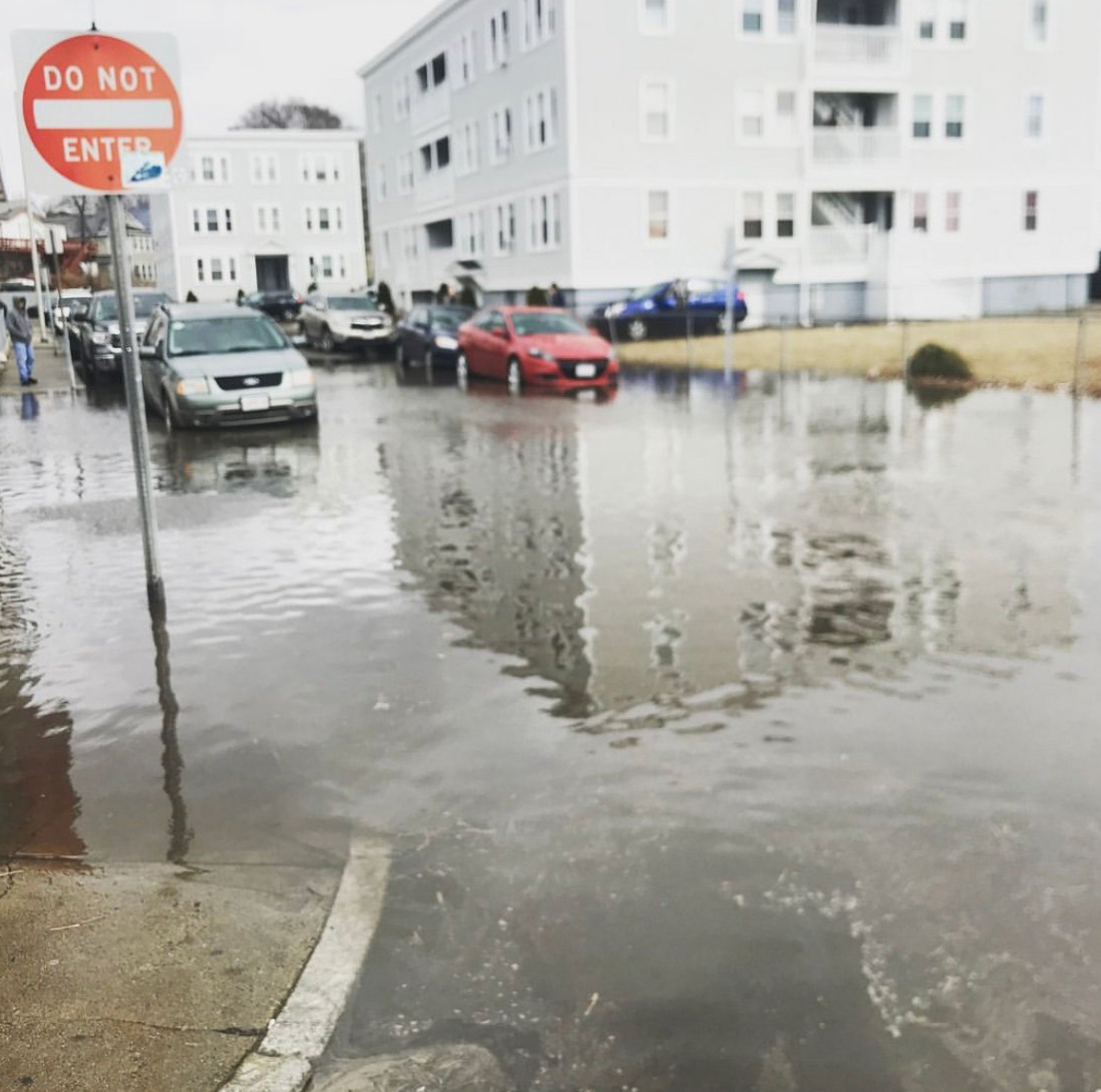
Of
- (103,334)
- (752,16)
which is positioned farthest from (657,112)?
(103,334)

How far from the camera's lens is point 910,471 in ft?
44.1

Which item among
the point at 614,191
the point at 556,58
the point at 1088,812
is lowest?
the point at 1088,812

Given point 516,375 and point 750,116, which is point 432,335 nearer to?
point 516,375

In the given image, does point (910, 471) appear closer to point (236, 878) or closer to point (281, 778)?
point (281, 778)

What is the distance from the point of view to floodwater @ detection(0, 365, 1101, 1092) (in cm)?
379

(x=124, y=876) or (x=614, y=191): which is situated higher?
(x=614, y=191)

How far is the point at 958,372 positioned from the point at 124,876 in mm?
20974

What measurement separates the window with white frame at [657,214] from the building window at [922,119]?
9.59 meters

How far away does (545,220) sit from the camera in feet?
135

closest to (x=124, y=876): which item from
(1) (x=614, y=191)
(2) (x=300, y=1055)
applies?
(2) (x=300, y=1055)

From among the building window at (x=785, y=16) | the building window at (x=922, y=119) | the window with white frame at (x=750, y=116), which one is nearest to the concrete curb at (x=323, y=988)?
the window with white frame at (x=750, y=116)

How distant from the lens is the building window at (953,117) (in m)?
43.4

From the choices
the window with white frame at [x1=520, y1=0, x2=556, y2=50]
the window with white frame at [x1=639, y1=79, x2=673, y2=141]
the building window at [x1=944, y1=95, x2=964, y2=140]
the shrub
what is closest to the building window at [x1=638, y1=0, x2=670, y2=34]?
the window with white frame at [x1=639, y1=79, x2=673, y2=141]

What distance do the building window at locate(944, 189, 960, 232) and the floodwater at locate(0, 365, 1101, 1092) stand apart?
3401cm
